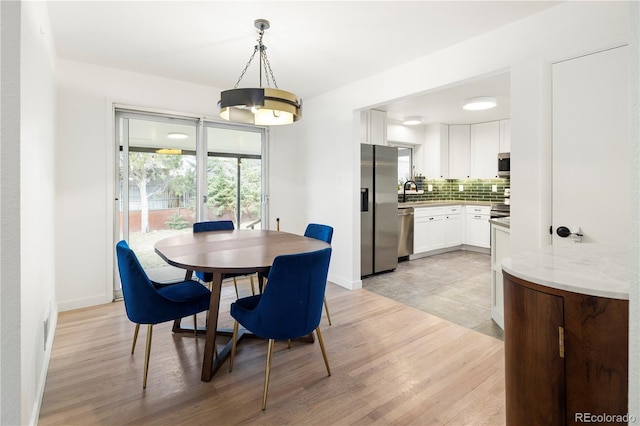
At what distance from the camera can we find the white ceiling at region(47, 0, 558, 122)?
231 cm

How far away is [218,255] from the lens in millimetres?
2186

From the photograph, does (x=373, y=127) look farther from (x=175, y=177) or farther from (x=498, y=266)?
(x=175, y=177)

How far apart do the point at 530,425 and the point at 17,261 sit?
6.13 feet

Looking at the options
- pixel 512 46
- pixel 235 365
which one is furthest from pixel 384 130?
pixel 235 365

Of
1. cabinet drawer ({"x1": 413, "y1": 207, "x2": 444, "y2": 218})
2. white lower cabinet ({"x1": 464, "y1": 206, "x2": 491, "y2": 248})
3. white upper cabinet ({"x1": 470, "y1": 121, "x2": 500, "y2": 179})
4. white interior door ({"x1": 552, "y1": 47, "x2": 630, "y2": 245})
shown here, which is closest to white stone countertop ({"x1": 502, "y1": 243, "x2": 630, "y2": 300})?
white interior door ({"x1": 552, "y1": 47, "x2": 630, "y2": 245})

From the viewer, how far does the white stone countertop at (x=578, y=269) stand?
1034 millimetres

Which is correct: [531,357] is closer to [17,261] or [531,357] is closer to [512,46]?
[17,261]

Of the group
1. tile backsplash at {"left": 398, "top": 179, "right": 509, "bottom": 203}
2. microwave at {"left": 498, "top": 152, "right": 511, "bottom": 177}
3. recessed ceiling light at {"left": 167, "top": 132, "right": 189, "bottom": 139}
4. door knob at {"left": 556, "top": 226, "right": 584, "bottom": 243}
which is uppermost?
recessed ceiling light at {"left": 167, "top": 132, "right": 189, "bottom": 139}

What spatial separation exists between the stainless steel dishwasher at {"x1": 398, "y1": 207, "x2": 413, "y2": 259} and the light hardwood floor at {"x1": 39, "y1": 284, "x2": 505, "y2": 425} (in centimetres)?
245

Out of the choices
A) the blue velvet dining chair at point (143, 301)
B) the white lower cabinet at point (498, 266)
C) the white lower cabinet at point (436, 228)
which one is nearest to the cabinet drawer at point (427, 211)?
the white lower cabinet at point (436, 228)

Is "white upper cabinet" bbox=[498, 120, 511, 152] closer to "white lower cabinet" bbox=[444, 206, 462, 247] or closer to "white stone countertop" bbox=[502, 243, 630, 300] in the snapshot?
"white lower cabinet" bbox=[444, 206, 462, 247]

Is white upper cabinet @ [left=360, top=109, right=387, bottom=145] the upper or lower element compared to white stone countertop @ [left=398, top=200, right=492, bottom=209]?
upper

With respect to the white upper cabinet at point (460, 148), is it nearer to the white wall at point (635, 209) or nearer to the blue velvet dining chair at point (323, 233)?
the blue velvet dining chair at point (323, 233)

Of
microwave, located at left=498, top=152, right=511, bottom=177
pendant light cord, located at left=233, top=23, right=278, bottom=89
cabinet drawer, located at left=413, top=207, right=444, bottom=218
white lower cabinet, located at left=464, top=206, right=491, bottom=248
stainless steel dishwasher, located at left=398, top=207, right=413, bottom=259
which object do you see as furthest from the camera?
white lower cabinet, located at left=464, top=206, right=491, bottom=248
